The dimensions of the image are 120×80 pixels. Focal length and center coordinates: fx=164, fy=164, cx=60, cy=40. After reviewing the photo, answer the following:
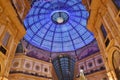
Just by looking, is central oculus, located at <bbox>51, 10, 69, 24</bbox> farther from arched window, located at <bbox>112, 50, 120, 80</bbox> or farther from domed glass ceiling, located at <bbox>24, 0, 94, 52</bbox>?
arched window, located at <bbox>112, 50, 120, 80</bbox>

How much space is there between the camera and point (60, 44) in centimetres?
4309

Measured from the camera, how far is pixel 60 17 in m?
41.9

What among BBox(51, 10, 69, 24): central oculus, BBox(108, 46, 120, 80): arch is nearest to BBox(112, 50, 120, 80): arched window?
BBox(108, 46, 120, 80): arch

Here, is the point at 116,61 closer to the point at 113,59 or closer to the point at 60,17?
the point at 113,59

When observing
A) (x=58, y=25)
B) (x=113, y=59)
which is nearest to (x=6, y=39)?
(x=113, y=59)

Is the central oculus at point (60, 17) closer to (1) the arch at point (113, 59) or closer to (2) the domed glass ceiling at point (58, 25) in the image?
A: (2) the domed glass ceiling at point (58, 25)

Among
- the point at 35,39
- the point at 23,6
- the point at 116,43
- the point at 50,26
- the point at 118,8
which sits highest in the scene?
the point at 50,26

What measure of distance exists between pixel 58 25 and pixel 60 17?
229 cm

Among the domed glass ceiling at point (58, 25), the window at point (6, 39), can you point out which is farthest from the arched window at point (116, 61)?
the domed glass ceiling at point (58, 25)

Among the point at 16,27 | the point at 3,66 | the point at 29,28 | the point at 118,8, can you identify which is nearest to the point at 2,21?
the point at 16,27

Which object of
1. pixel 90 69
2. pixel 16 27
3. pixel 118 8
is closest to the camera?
pixel 118 8

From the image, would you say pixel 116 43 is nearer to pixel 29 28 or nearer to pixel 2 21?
pixel 2 21

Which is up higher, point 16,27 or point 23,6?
point 23,6

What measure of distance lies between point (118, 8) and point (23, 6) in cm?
1216
